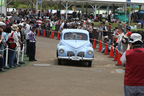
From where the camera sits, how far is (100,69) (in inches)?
541

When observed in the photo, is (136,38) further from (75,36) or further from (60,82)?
(75,36)

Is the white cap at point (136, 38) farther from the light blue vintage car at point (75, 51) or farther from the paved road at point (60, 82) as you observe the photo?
the light blue vintage car at point (75, 51)

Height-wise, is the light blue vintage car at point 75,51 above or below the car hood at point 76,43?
below

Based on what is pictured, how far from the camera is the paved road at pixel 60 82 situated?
8.59 metres

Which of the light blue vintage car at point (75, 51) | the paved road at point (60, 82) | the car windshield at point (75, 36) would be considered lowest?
the paved road at point (60, 82)

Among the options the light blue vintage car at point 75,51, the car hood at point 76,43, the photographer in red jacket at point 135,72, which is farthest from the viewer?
the car hood at point 76,43

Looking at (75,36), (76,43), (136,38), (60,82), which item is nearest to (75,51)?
(76,43)

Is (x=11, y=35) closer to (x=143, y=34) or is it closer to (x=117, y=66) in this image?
(x=117, y=66)

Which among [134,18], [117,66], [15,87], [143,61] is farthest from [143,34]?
[134,18]

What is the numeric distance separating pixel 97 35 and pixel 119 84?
13858mm

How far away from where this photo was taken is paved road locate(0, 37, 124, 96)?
8.59 meters

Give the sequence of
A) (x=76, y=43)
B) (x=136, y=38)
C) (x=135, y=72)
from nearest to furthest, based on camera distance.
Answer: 1. (x=135, y=72)
2. (x=136, y=38)
3. (x=76, y=43)

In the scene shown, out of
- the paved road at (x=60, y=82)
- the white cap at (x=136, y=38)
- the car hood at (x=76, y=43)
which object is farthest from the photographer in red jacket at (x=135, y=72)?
the car hood at (x=76, y=43)

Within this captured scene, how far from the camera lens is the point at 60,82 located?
396 inches
